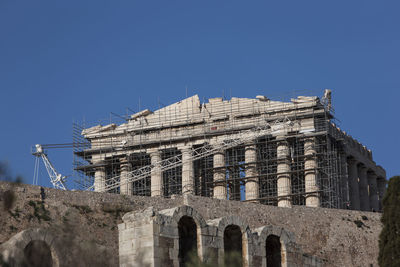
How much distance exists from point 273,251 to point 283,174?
19.8 metres

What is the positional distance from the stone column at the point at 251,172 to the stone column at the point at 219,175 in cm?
145

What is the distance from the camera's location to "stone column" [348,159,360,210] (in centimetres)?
5991

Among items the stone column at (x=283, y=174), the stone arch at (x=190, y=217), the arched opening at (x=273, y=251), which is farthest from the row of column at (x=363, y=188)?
the stone arch at (x=190, y=217)

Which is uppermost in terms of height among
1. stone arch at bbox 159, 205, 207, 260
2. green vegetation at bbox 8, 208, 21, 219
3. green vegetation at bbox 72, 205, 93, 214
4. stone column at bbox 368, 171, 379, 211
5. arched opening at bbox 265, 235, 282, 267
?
stone column at bbox 368, 171, 379, 211

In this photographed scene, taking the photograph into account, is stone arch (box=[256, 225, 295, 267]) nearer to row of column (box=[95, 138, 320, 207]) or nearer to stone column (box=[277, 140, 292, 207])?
row of column (box=[95, 138, 320, 207])

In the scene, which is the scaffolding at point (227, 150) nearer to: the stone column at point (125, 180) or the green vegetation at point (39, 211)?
the stone column at point (125, 180)

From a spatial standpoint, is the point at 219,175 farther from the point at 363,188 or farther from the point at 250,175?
the point at 363,188

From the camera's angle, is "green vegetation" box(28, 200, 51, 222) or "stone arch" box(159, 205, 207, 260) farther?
"green vegetation" box(28, 200, 51, 222)

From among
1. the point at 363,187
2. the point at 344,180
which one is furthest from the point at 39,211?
the point at 363,187

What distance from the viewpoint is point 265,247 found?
3609 centimetres

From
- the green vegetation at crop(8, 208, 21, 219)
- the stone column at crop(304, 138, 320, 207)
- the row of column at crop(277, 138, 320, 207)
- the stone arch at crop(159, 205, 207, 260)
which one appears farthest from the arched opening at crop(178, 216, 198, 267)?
the stone column at crop(304, 138, 320, 207)

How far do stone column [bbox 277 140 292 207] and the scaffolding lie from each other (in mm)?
262

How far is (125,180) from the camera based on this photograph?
59062 millimetres

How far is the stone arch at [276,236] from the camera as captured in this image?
35312 mm
